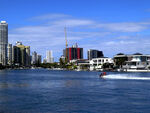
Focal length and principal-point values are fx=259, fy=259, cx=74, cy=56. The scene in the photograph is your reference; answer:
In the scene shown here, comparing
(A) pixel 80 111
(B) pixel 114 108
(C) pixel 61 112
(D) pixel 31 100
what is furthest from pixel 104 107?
(D) pixel 31 100

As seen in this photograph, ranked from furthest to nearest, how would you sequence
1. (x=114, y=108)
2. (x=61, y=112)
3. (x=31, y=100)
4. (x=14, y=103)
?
(x=31, y=100) < (x=14, y=103) < (x=114, y=108) < (x=61, y=112)

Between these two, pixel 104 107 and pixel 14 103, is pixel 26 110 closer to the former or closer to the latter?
pixel 14 103

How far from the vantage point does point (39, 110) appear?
37.4 meters

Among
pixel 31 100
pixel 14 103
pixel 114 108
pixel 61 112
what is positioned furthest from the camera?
pixel 31 100

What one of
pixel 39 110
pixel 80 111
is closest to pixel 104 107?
pixel 80 111

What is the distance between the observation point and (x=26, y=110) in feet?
123

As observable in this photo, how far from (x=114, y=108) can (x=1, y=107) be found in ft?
56.3

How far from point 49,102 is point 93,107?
→ 8.29 meters

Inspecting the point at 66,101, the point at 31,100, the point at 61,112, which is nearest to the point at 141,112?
the point at 61,112

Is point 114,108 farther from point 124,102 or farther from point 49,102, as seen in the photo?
point 49,102

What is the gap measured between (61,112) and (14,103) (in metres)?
10.9

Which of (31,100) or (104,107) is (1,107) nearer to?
(31,100)

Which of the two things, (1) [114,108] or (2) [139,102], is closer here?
(1) [114,108]

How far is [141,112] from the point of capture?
36469mm
